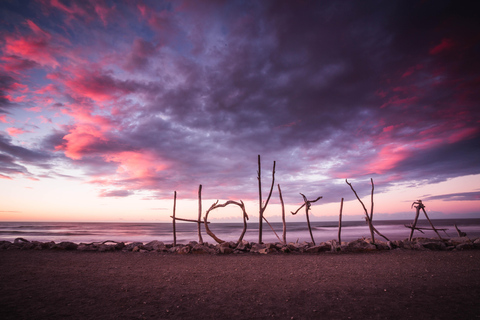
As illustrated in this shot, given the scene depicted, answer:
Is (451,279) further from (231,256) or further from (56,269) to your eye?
(56,269)

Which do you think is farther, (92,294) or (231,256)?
(231,256)

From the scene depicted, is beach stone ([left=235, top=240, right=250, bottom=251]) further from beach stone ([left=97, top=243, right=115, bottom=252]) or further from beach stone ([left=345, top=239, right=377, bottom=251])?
beach stone ([left=97, top=243, right=115, bottom=252])

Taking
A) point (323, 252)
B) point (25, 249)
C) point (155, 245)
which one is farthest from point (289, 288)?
point (25, 249)

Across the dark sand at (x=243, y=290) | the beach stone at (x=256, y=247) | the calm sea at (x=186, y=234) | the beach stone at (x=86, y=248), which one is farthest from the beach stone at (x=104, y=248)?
the calm sea at (x=186, y=234)

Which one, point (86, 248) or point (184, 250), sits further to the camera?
point (86, 248)

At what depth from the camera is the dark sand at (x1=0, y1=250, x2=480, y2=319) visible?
523cm

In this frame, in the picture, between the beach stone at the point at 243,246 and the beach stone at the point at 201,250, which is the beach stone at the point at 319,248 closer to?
the beach stone at the point at 243,246

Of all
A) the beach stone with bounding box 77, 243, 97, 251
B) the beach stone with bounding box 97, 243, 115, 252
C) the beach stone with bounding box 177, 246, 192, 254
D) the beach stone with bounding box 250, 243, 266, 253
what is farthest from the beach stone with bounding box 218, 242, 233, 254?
the beach stone with bounding box 77, 243, 97, 251

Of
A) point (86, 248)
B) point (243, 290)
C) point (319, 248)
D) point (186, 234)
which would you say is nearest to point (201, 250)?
point (319, 248)

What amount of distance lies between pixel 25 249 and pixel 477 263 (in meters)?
24.0

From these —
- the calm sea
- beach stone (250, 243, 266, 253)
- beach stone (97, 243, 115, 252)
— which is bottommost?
the calm sea

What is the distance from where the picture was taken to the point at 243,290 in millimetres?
6859

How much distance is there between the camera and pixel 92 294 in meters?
6.43

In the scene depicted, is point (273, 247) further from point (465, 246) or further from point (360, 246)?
point (465, 246)
